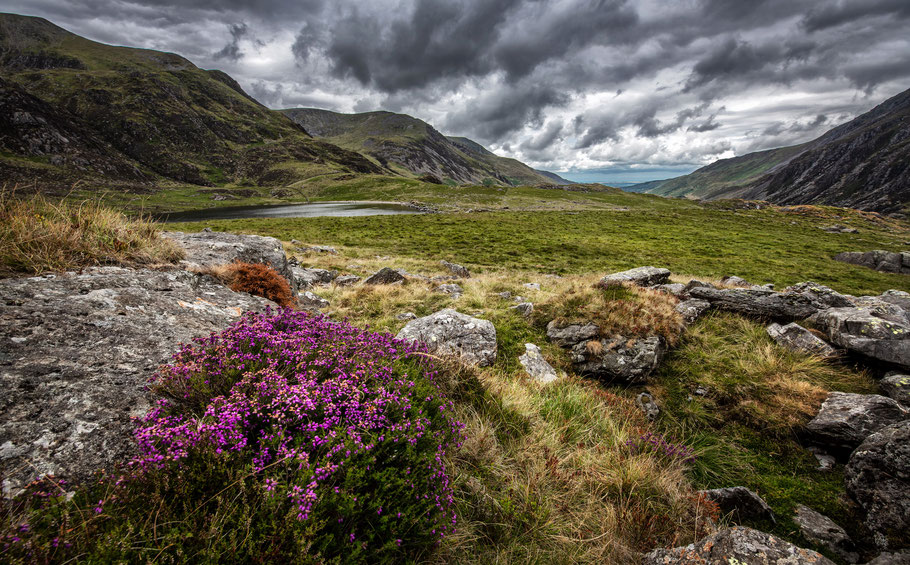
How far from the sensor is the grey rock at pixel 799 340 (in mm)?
6910

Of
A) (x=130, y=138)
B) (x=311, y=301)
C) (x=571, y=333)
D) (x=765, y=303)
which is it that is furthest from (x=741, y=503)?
(x=130, y=138)

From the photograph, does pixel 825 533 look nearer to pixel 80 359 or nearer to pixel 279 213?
pixel 80 359

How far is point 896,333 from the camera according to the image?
635 cm

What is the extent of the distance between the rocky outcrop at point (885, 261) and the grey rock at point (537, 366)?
136 ft

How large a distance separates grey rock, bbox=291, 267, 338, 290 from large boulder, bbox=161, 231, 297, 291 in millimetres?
3376

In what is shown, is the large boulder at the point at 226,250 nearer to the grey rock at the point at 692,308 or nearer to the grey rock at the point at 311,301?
the grey rock at the point at 311,301

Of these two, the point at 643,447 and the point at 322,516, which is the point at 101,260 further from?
the point at 643,447

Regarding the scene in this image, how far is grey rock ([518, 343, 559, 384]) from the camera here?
6.60 m

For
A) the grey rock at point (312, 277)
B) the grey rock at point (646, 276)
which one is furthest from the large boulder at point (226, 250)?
→ the grey rock at point (646, 276)

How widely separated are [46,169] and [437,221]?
142m

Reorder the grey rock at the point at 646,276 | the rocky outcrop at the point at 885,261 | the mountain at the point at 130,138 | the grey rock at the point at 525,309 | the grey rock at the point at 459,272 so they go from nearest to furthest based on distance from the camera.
→ the grey rock at the point at 525,309 → the grey rock at the point at 646,276 → the grey rock at the point at 459,272 → the rocky outcrop at the point at 885,261 → the mountain at the point at 130,138

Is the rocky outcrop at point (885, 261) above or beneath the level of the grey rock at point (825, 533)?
above

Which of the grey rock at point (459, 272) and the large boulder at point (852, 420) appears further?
the grey rock at point (459, 272)

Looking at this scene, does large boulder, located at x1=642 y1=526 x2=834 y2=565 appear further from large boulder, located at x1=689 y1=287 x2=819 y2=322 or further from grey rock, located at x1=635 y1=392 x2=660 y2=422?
large boulder, located at x1=689 y1=287 x2=819 y2=322
